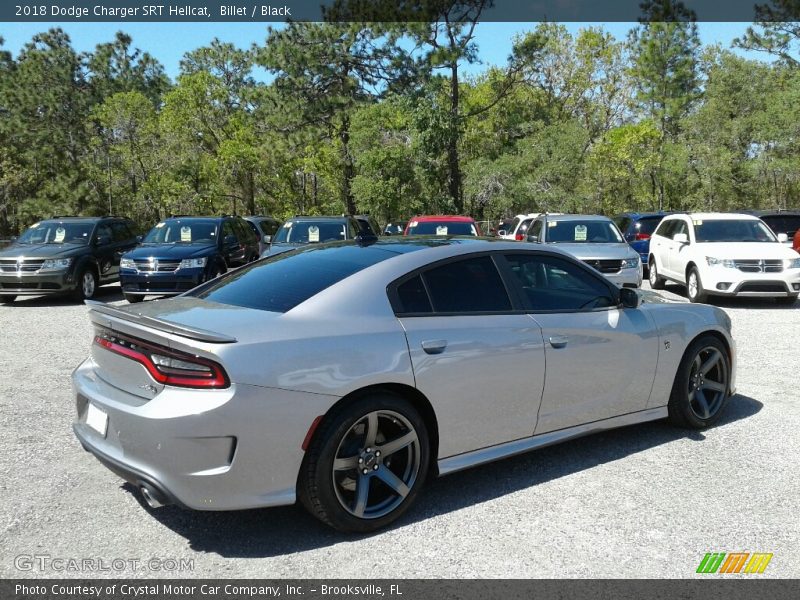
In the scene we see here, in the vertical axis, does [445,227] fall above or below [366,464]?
above

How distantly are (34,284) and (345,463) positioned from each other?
39.0 ft

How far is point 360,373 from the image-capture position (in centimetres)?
350

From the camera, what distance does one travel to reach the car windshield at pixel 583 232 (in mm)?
13570

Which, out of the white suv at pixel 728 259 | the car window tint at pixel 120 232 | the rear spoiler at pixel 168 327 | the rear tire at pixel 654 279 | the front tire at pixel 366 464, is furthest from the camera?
the car window tint at pixel 120 232

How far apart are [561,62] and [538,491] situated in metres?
47.5

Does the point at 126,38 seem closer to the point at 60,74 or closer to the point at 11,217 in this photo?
the point at 60,74

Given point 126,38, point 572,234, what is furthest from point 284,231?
point 126,38

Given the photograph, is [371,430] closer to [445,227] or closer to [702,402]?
[702,402]

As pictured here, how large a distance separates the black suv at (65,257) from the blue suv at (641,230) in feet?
40.2

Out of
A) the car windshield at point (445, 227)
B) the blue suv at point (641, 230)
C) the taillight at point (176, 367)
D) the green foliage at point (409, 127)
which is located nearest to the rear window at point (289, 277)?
the taillight at point (176, 367)

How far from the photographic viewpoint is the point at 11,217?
4941 cm

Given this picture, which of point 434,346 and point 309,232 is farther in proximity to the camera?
point 309,232

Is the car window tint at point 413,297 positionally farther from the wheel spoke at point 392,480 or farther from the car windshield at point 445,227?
the car windshield at point 445,227

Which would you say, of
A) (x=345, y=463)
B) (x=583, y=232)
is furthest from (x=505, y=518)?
(x=583, y=232)
